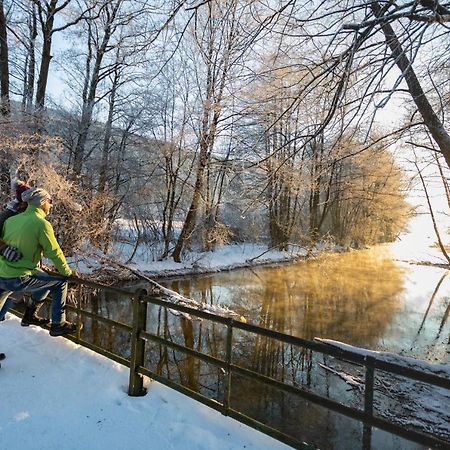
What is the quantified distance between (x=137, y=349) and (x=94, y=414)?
73 centimetres

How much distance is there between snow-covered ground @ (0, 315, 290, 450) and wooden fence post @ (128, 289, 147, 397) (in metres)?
0.10

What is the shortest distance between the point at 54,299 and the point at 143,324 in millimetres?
1273

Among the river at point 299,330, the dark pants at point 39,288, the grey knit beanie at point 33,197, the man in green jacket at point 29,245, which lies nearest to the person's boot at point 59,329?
the dark pants at point 39,288

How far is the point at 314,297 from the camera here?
52.0 feet

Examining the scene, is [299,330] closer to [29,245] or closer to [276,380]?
[276,380]

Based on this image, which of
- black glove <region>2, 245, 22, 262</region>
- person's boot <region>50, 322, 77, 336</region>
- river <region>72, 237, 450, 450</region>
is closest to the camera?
black glove <region>2, 245, 22, 262</region>

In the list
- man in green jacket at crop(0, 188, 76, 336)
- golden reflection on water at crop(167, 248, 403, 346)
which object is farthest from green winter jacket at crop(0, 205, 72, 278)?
golden reflection on water at crop(167, 248, 403, 346)

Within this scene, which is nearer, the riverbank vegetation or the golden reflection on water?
the riverbank vegetation

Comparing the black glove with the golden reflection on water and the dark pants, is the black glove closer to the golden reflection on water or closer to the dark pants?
the dark pants

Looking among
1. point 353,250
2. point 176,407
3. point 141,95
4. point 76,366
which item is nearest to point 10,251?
point 76,366

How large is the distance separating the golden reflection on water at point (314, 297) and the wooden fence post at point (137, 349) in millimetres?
7500

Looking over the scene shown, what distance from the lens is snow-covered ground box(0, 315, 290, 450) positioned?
3.10m

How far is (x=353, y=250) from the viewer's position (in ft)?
120

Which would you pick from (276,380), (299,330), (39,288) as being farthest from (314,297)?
(39,288)
